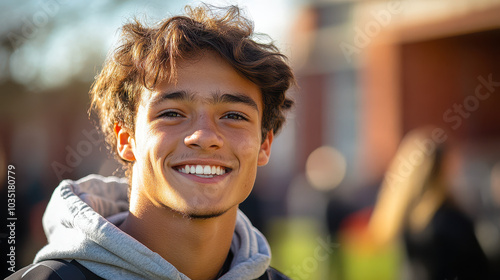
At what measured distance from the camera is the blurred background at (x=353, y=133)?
518 cm

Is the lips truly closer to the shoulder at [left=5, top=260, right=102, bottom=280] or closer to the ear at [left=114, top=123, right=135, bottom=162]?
the ear at [left=114, top=123, right=135, bottom=162]

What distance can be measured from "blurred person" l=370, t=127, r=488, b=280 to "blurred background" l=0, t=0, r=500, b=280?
0.04ft

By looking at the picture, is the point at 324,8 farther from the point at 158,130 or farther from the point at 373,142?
the point at 158,130

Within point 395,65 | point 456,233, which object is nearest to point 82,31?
point 456,233

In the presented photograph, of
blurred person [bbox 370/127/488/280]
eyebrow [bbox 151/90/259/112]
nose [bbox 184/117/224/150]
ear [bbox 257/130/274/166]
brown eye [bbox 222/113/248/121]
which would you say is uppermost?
eyebrow [bbox 151/90/259/112]

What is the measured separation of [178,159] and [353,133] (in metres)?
15.4

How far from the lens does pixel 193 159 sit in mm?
2332

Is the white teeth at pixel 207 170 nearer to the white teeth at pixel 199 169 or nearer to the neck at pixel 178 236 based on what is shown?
the white teeth at pixel 199 169

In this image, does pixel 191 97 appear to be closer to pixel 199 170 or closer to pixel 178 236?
pixel 199 170

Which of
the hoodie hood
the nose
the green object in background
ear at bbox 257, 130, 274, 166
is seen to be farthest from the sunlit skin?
the green object in background

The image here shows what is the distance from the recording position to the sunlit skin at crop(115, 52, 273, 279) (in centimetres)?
236

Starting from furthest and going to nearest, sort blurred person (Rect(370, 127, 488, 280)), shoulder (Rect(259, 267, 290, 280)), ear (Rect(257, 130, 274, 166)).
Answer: blurred person (Rect(370, 127, 488, 280)) < ear (Rect(257, 130, 274, 166)) < shoulder (Rect(259, 267, 290, 280))

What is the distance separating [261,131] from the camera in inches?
112

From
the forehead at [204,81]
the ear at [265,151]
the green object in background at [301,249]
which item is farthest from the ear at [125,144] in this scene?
the green object in background at [301,249]
